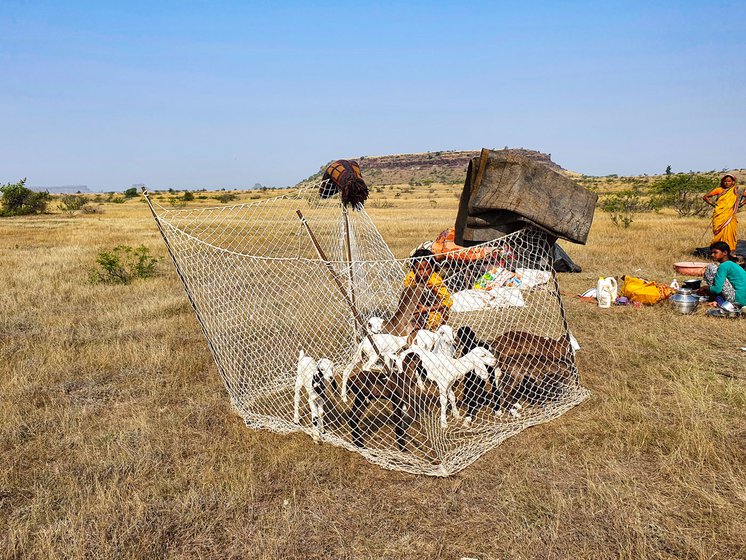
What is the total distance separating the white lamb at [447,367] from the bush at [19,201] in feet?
109

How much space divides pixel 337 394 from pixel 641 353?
11.4 ft

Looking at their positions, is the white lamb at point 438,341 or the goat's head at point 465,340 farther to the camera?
the goat's head at point 465,340

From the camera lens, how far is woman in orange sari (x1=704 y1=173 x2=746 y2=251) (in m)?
9.66

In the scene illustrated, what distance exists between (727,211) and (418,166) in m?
119

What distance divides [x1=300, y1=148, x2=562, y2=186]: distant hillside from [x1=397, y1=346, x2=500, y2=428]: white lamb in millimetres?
101930

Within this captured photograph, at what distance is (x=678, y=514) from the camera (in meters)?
2.96

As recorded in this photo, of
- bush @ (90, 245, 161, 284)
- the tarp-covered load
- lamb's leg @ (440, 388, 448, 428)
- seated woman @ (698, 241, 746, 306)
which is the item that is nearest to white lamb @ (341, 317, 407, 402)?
lamb's leg @ (440, 388, 448, 428)

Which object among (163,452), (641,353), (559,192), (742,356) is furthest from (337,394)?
(742,356)

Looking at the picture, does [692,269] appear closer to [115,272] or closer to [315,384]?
[315,384]

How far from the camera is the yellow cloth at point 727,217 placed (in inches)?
380

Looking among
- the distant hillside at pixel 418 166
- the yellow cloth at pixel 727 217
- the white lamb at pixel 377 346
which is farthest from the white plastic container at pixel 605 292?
the distant hillside at pixel 418 166

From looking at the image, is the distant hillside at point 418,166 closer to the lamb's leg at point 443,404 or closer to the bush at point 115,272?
the bush at point 115,272

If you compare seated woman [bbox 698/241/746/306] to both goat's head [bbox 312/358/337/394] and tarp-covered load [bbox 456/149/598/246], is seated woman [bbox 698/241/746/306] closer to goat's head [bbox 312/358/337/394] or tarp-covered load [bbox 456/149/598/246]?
tarp-covered load [bbox 456/149/598/246]

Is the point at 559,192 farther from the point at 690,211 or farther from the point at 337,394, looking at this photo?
the point at 690,211
